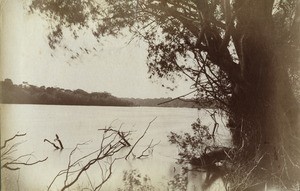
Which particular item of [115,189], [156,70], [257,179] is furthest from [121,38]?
[257,179]

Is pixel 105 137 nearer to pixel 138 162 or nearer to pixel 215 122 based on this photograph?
pixel 138 162

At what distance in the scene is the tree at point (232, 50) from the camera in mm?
1461

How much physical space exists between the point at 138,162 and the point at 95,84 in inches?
13.0

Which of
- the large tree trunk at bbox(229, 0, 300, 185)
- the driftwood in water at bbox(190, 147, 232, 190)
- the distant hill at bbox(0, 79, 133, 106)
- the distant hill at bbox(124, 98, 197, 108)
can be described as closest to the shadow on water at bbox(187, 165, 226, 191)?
the driftwood in water at bbox(190, 147, 232, 190)

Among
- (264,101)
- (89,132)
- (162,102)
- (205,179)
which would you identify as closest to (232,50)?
(264,101)

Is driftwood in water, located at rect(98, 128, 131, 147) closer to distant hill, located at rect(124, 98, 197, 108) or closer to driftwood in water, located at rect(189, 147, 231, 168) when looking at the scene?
distant hill, located at rect(124, 98, 197, 108)

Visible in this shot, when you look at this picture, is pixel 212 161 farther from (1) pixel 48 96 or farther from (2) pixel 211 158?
(1) pixel 48 96

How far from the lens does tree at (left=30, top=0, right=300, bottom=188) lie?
57.5 inches

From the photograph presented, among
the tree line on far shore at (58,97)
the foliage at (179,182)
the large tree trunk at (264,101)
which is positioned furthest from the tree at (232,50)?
the foliage at (179,182)

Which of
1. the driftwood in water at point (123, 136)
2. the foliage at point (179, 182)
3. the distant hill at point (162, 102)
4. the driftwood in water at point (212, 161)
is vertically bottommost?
the foliage at point (179, 182)

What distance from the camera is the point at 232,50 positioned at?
4.86 ft

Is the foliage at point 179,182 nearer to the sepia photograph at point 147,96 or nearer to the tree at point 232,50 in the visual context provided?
the sepia photograph at point 147,96

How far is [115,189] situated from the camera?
1500mm

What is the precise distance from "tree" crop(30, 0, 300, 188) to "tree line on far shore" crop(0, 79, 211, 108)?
0.35 feet
